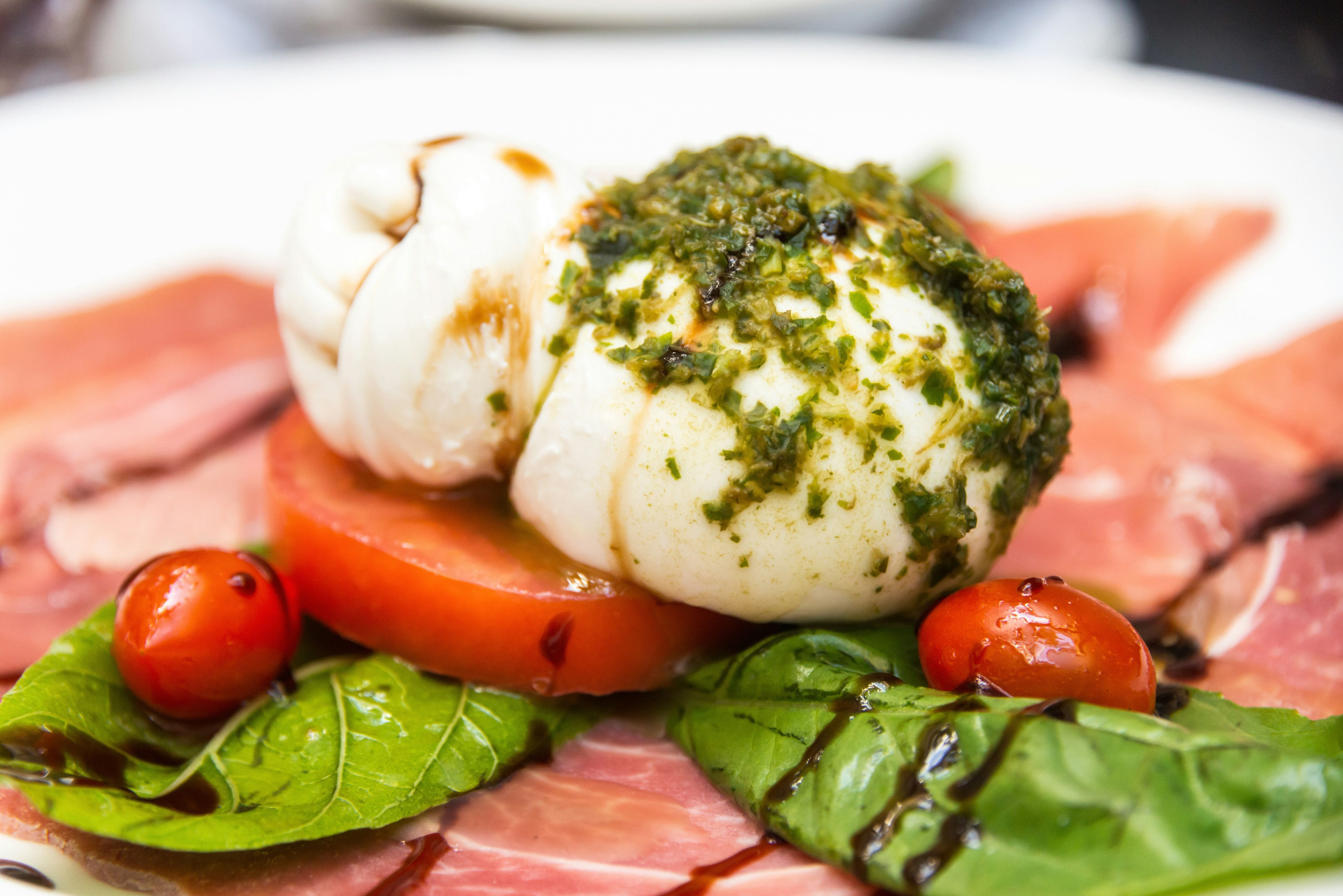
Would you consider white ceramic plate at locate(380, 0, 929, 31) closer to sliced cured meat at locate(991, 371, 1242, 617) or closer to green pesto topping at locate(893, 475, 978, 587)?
sliced cured meat at locate(991, 371, 1242, 617)

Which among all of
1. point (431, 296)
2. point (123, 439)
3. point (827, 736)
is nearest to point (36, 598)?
point (123, 439)

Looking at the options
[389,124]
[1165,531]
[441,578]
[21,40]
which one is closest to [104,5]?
[21,40]

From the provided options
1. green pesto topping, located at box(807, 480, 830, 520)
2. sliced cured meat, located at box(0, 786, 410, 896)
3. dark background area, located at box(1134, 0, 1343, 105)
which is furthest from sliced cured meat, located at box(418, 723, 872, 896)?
dark background area, located at box(1134, 0, 1343, 105)

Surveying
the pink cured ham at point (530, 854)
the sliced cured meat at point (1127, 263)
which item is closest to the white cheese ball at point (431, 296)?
the pink cured ham at point (530, 854)

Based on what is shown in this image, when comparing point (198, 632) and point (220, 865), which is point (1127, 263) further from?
point (220, 865)

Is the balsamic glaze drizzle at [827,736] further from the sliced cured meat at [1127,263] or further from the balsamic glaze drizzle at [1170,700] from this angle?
the sliced cured meat at [1127,263]

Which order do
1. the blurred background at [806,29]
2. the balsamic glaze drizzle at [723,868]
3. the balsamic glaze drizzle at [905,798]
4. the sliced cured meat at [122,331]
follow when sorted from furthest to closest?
the blurred background at [806,29], the sliced cured meat at [122,331], the balsamic glaze drizzle at [723,868], the balsamic glaze drizzle at [905,798]

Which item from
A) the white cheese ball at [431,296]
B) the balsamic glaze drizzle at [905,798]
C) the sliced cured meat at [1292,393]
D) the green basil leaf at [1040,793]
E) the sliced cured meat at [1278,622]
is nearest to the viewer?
the green basil leaf at [1040,793]
